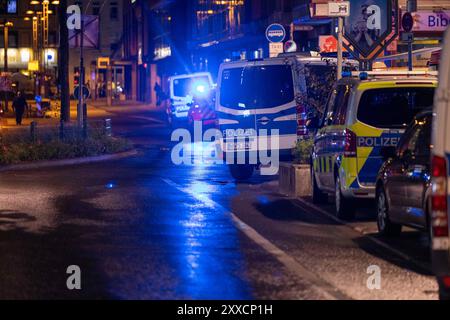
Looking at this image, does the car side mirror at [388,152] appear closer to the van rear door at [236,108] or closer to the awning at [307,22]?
the van rear door at [236,108]

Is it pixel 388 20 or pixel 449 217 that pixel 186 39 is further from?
pixel 449 217

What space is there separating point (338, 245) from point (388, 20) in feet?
41.3

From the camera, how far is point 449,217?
327 inches

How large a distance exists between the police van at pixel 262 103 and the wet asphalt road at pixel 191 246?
35.5 inches

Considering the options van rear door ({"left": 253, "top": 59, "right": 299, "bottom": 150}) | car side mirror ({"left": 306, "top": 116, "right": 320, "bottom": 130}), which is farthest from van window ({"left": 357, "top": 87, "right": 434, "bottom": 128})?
van rear door ({"left": 253, "top": 59, "right": 299, "bottom": 150})

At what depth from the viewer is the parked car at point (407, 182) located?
11.7 meters

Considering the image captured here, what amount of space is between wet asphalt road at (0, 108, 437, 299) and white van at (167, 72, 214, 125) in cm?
2588

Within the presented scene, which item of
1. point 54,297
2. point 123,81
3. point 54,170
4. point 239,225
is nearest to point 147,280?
point 54,297

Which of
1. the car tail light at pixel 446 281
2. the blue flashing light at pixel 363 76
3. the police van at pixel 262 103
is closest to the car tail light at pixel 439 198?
the car tail light at pixel 446 281

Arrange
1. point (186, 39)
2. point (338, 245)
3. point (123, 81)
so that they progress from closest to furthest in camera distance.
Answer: point (338, 245), point (186, 39), point (123, 81)

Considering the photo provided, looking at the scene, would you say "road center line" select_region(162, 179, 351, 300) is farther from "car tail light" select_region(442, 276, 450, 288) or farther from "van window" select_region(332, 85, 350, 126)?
"van window" select_region(332, 85, 350, 126)

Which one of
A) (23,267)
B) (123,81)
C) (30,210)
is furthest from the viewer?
(123,81)

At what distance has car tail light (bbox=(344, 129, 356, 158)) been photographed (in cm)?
1450

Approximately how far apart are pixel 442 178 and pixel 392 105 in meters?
6.57
